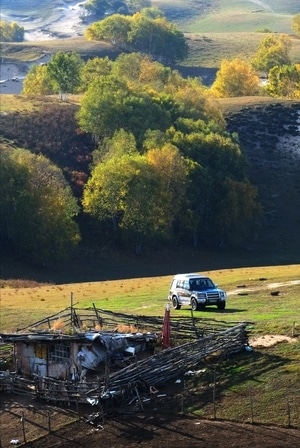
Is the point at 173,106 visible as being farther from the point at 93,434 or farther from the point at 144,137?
the point at 93,434

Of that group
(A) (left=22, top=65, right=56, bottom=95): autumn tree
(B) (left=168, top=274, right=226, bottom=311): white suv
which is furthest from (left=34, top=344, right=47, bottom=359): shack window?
(A) (left=22, top=65, right=56, bottom=95): autumn tree

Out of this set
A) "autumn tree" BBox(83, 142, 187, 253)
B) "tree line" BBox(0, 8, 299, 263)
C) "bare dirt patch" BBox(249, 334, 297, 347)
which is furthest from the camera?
"autumn tree" BBox(83, 142, 187, 253)

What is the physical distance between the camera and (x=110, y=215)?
107812 millimetres

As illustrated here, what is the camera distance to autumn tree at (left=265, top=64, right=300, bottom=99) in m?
184

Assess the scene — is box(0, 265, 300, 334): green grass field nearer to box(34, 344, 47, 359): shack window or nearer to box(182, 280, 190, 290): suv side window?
box(182, 280, 190, 290): suv side window

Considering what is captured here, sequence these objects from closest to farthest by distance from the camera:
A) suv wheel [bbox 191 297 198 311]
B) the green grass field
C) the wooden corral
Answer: the wooden corral
the green grass field
suv wheel [bbox 191 297 198 311]

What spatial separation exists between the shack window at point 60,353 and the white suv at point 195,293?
11237mm

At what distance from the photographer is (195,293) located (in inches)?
1935

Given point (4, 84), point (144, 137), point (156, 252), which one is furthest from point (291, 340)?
point (4, 84)

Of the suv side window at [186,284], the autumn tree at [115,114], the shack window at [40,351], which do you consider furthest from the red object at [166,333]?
the autumn tree at [115,114]

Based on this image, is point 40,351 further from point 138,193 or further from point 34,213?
point 138,193

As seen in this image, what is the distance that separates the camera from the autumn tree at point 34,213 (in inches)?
3794

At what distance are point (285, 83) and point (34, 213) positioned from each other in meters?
97.8

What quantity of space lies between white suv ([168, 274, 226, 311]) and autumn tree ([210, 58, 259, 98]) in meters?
137
